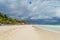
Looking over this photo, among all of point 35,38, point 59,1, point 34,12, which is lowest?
point 35,38

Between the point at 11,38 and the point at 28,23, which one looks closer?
the point at 11,38

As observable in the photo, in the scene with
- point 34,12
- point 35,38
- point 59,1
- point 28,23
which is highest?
point 59,1

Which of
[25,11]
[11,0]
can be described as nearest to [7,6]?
[11,0]

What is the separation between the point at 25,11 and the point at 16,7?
16 cm

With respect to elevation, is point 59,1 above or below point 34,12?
above

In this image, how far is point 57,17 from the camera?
9.12ft

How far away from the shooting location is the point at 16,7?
2.80 meters

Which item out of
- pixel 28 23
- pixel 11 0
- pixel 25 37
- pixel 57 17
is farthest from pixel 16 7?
pixel 57 17

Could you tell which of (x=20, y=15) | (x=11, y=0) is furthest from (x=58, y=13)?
(x=11, y=0)

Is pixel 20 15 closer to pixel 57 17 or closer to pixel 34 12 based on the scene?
pixel 34 12

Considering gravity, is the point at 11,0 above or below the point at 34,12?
above

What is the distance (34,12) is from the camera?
2807 mm

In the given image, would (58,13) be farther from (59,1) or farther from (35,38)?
(35,38)

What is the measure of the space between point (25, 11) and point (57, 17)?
510mm
